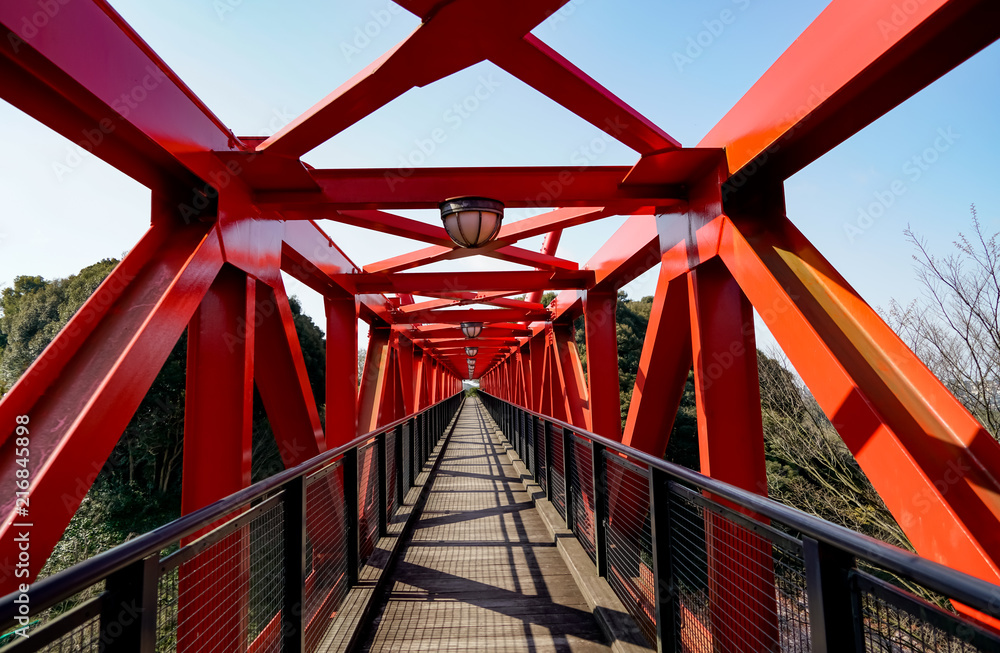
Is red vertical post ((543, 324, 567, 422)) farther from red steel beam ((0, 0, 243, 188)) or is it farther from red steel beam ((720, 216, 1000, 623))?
red steel beam ((0, 0, 243, 188))

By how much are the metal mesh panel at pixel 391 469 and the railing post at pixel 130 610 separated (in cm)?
381

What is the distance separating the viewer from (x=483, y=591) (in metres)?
3.76

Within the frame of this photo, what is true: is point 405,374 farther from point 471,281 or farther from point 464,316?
point 471,281

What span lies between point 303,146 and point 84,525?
19.6 m

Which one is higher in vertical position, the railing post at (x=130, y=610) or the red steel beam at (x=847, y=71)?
the red steel beam at (x=847, y=71)

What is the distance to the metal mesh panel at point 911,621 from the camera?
94 centimetres

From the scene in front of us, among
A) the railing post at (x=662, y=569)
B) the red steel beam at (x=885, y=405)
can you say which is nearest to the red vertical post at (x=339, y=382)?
the railing post at (x=662, y=569)

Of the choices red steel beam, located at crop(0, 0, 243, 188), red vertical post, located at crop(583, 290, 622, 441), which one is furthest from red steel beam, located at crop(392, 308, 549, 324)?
red steel beam, located at crop(0, 0, 243, 188)

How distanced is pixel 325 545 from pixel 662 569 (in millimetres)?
2121

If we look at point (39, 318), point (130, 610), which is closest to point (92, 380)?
point (130, 610)

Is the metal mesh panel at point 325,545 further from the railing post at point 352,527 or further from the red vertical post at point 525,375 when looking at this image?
the red vertical post at point 525,375

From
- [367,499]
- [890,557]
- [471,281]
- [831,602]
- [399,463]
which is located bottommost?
[367,499]

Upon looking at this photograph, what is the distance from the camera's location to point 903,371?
2252mm

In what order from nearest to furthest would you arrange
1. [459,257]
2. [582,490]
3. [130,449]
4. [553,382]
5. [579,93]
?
[579,93]
[582,490]
[459,257]
[553,382]
[130,449]
